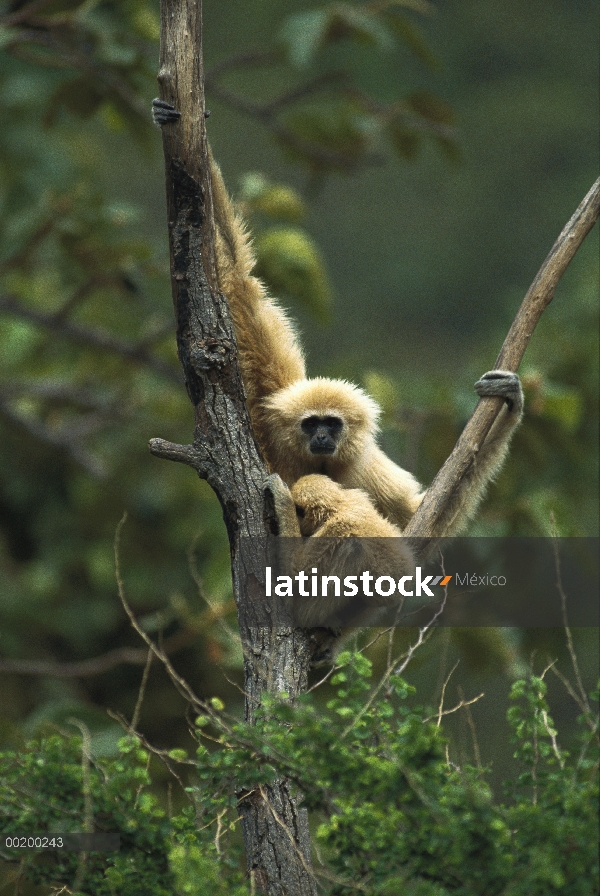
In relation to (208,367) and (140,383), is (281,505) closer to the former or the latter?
(208,367)

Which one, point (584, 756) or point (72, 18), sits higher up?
point (72, 18)

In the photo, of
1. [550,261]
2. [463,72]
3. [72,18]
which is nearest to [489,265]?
[463,72]

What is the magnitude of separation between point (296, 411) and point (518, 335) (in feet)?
4.29

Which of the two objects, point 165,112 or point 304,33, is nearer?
point 165,112

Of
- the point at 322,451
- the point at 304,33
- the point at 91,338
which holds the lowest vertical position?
the point at 322,451

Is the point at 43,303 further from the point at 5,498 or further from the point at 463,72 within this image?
the point at 463,72

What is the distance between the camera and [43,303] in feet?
39.8

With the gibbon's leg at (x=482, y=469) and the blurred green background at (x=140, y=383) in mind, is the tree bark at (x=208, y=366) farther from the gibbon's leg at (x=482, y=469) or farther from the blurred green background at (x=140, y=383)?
the gibbon's leg at (x=482, y=469)

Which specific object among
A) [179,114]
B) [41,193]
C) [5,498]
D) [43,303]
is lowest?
[179,114]

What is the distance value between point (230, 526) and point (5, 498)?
6.18 metres

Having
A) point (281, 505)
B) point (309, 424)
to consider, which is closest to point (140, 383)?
point (309, 424)

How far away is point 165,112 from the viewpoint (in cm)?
432

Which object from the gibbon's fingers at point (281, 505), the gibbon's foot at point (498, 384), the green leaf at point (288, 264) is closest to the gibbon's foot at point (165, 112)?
the gibbon's fingers at point (281, 505)

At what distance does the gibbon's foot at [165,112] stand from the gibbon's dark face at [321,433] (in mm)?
1881
